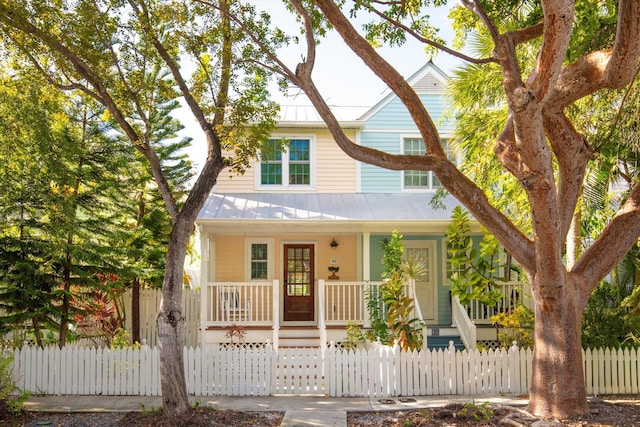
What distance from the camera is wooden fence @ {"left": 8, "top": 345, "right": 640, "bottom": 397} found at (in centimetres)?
1009

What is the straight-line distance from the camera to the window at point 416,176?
15.9 metres

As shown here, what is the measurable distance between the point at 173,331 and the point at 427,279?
8.32 meters

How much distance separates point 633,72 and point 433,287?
8.90 metres

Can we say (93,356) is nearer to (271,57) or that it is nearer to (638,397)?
(271,57)

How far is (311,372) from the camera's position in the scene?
10156mm

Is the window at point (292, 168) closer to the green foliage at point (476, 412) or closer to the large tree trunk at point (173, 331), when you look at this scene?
the large tree trunk at point (173, 331)

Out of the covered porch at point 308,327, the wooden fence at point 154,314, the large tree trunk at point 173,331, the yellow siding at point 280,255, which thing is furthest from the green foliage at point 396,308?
the wooden fence at point 154,314

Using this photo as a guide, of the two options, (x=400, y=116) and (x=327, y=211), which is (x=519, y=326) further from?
(x=400, y=116)

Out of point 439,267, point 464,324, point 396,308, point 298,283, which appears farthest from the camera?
point 298,283

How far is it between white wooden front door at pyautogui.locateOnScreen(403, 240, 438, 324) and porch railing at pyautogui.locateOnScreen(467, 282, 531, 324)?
3.61 feet

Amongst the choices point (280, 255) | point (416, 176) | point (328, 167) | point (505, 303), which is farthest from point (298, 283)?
point (505, 303)

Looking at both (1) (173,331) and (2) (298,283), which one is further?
(2) (298,283)

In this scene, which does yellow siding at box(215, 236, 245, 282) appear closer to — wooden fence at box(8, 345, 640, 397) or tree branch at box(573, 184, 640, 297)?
wooden fence at box(8, 345, 640, 397)

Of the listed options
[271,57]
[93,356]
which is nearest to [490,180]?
[271,57]
